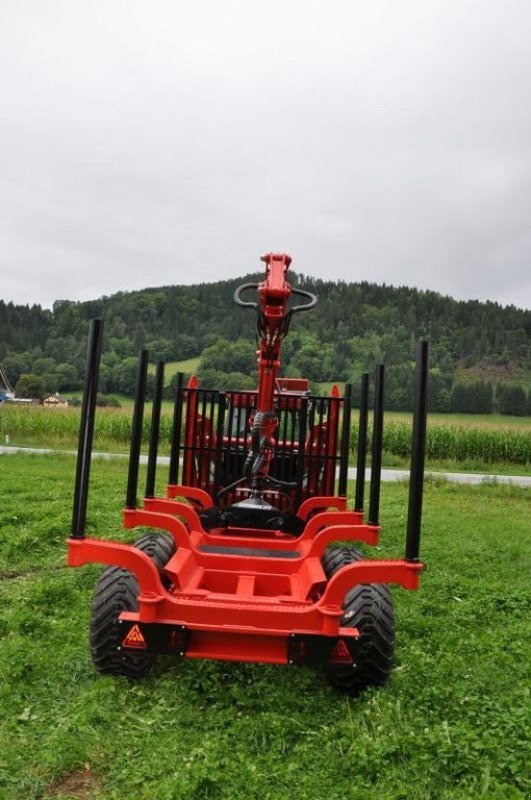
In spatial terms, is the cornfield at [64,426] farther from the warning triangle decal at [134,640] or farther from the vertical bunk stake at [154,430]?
the warning triangle decal at [134,640]

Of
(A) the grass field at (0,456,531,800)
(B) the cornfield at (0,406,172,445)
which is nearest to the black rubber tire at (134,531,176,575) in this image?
(A) the grass field at (0,456,531,800)

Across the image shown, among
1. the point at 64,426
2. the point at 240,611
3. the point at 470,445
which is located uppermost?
the point at 470,445

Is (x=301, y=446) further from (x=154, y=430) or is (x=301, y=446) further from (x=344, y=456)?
(x=154, y=430)

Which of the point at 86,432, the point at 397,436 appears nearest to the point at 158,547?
the point at 86,432

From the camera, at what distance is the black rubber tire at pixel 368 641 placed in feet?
11.6

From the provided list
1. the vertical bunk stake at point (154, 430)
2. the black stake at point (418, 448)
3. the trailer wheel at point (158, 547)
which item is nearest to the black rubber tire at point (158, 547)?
the trailer wheel at point (158, 547)

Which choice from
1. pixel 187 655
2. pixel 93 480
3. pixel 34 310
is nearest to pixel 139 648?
pixel 187 655

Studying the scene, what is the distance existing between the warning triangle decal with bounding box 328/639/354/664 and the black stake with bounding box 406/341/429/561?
24.2 inches

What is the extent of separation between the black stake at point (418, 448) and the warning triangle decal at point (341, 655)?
0.62 meters

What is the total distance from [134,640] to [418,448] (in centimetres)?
185

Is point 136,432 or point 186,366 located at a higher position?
point 186,366

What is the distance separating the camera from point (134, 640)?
11.5 feet

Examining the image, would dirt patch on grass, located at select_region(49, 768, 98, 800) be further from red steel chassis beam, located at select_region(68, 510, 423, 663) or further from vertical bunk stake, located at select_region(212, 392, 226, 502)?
vertical bunk stake, located at select_region(212, 392, 226, 502)

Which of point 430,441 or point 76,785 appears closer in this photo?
point 76,785
